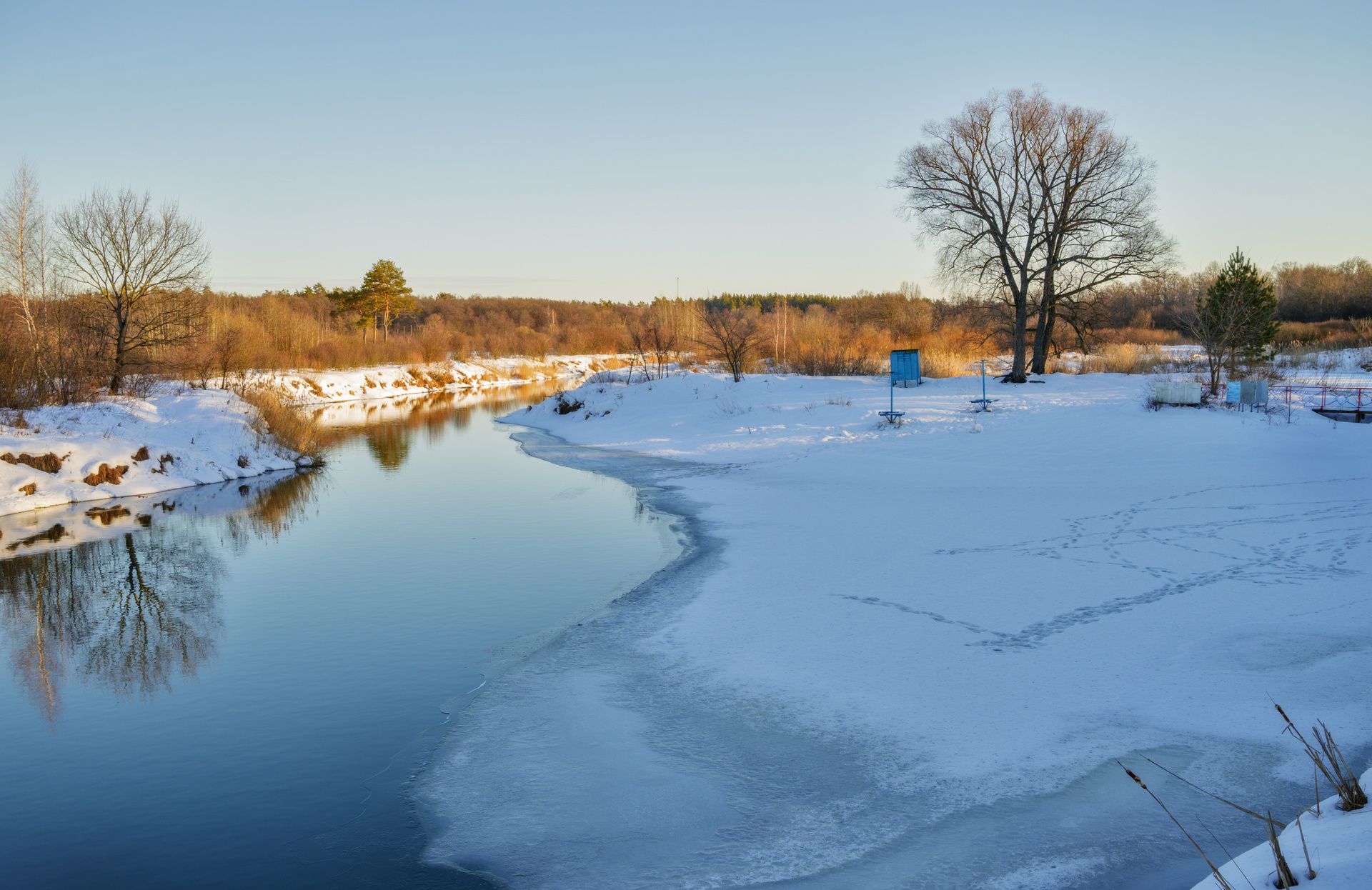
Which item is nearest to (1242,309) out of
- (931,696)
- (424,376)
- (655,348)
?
(655,348)

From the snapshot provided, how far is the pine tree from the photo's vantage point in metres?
69.8

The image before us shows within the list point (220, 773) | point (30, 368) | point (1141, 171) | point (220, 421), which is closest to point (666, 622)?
point (220, 773)

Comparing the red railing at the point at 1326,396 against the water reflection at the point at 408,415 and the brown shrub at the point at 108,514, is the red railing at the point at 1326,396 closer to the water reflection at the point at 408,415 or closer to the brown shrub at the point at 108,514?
the water reflection at the point at 408,415

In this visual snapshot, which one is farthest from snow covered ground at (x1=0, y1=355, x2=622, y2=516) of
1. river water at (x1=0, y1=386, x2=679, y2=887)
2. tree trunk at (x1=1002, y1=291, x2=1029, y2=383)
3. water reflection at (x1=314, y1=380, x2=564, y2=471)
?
tree trunk at (x1=1002, y1=291, x2=1029, y2=383)

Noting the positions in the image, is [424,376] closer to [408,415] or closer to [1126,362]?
[408,415]

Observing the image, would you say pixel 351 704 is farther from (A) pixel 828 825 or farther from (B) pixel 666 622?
(A) pixel 828 825

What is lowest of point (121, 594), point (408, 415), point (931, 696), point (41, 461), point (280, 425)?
point (121, 594)

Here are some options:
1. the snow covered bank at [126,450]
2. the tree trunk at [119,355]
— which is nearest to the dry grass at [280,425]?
the snow covered bank at [126,450]

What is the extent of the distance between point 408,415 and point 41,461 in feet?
63.7

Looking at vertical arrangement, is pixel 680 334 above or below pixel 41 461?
above

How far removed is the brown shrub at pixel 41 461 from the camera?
1647 cm

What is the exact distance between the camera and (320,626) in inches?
340

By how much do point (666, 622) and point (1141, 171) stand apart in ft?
88.4

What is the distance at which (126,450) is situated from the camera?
18281mm
